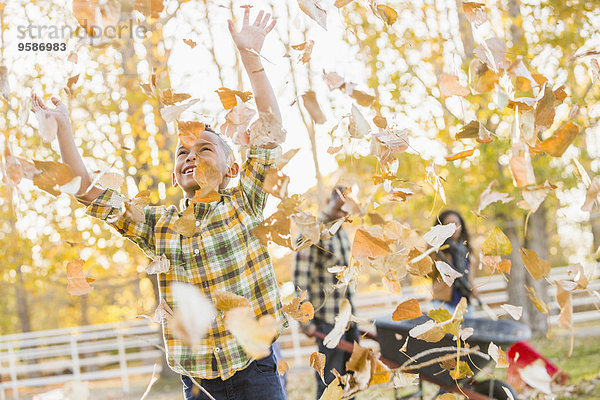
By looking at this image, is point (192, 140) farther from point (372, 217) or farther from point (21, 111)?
point (372, 217)

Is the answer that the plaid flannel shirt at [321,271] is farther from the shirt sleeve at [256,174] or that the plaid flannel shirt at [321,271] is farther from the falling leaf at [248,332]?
the falling leaf at [248,332]

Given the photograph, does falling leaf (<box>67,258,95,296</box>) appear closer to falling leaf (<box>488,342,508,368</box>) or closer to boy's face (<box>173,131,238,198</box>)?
boy's face (<box>173,131,238,198</box>)

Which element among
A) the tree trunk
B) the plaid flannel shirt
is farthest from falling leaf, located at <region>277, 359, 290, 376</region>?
the tree trunk

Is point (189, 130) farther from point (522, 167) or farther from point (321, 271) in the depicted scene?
point (321, 271)

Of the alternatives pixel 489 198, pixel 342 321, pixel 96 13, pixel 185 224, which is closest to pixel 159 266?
pixel 185 224

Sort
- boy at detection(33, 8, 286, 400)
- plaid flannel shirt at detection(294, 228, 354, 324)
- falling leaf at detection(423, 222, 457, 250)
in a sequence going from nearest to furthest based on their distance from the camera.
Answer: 1. falling leaf at detection(423, 222, 457, 250)
2. boy at detection(33, 8, 286, 400)
3. plaid flannel shirt at detection(294, 228, 354, 324)

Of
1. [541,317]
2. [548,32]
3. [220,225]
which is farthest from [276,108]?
[541,317]

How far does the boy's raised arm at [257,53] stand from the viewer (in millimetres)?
1650

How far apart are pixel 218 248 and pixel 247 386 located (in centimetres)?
44

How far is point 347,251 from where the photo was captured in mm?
3639

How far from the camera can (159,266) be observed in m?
1.69

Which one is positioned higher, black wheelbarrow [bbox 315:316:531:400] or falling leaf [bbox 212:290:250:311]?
falling leaf [bbox 212:290:250:311]

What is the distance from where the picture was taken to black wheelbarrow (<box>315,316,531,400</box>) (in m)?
2.70

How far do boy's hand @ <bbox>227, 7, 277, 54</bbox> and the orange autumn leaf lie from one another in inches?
10.1
